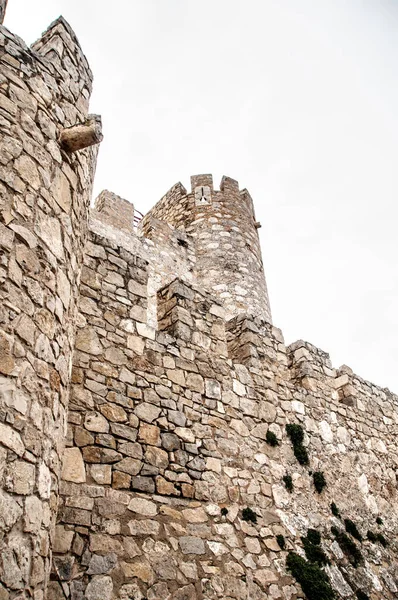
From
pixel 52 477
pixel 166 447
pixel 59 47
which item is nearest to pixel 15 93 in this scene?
pixel 59 47

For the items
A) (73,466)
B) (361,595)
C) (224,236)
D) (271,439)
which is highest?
(224,236)

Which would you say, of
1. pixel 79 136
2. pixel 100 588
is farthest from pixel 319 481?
pixel 79 136

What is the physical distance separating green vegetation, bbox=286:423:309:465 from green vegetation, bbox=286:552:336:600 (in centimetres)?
114

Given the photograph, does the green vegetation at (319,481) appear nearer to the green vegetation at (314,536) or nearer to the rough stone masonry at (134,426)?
the rough stone masonry at (134,426)

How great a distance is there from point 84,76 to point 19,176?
1913 mm

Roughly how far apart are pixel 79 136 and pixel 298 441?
402cm

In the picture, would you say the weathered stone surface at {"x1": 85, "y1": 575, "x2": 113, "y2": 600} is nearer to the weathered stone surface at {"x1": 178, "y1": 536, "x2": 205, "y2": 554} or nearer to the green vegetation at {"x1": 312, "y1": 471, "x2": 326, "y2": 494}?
the weathered stone surface at {"x1": 178, "y1": 536, "x2": 205, "y2": 554}

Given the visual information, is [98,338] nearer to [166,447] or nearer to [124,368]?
[124,368]

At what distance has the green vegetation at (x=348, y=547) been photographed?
5.28 metres

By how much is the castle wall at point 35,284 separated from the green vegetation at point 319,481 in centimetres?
335

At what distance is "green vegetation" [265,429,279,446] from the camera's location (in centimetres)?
543

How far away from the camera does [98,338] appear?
14.6ft

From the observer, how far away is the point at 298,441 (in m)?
5.78

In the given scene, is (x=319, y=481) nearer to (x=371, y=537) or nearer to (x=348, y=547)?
(x=348, y=547)
